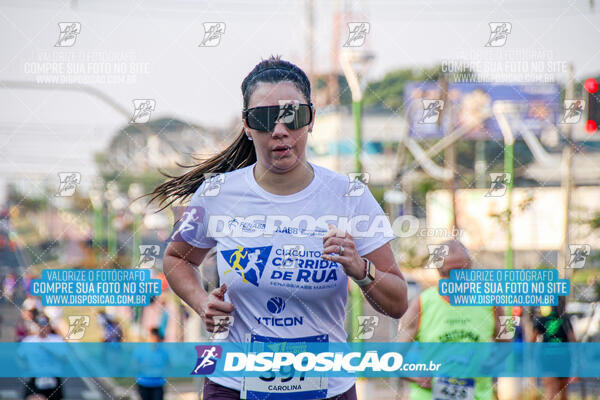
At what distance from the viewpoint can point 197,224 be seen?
307 cm

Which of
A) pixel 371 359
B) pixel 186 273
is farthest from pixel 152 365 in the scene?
pixel 186 273

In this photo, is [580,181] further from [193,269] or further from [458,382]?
[193,269]

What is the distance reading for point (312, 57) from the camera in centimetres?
460

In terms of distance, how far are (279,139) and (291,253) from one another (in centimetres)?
45

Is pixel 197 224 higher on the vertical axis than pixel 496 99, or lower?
lower

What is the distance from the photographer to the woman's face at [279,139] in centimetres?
294

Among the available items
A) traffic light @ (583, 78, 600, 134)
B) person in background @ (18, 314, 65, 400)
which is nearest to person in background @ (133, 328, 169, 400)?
person in background @ (18, 314, 65, 400)

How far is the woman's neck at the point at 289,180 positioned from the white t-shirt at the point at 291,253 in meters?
0.02

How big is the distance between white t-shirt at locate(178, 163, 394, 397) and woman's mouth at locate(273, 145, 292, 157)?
0.14 meters

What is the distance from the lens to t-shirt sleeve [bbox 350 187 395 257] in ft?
9.61

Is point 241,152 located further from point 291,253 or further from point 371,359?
point 371,359

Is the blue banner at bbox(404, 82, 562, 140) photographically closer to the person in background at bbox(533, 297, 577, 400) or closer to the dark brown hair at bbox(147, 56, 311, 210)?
the person in background at bbox(533, 297, 577, 400)

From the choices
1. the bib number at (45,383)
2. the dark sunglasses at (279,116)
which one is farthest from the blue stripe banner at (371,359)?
the bib number at (45,383)

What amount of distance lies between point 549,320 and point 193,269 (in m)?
2.38
